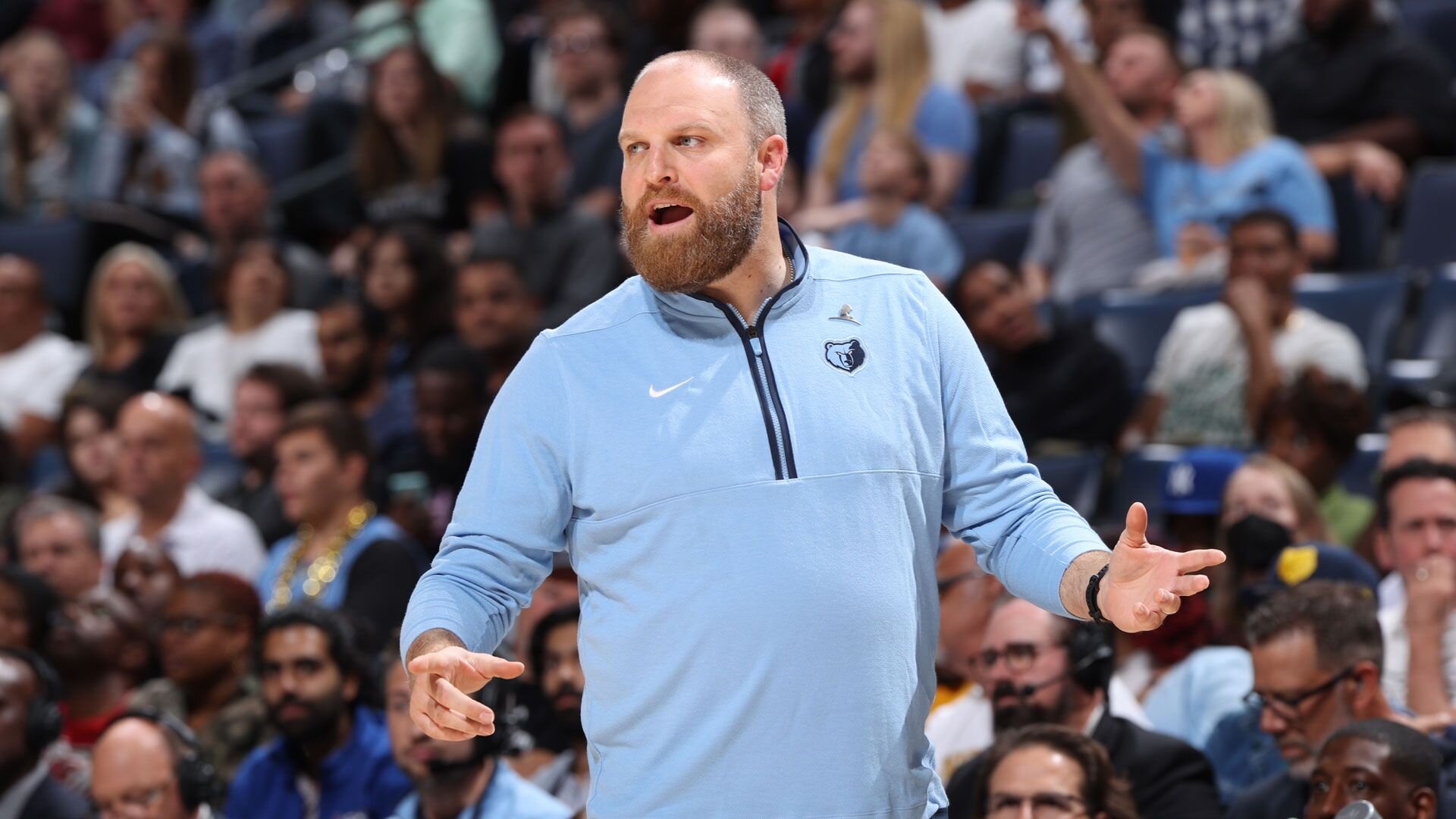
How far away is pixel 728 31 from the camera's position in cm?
776

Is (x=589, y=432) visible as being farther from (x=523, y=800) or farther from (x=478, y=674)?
(x=523, y=800)

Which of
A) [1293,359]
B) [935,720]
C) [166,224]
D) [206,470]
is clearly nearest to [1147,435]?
[1293,359]

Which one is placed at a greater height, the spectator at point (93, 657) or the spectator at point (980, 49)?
the spectator at point (980, 49)

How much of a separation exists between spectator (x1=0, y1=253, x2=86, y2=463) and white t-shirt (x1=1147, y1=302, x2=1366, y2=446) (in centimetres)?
436

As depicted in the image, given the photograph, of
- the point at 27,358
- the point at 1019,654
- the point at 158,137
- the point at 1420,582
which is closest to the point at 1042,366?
the point at 1420,582

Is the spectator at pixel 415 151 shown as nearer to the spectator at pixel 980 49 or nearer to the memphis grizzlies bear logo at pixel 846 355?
the spectator at pixel 980 49

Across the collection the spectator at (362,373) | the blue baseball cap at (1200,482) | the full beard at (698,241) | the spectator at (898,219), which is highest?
the full beard at (698,241)

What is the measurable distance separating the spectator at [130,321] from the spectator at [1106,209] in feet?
11.4

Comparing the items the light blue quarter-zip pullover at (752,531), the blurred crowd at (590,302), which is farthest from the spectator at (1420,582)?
the light blue quarter-zip pullover at (752,531)

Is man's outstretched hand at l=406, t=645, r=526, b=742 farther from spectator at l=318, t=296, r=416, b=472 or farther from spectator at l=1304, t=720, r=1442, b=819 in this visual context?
spectator at l=318, t=296, r=416, b=472

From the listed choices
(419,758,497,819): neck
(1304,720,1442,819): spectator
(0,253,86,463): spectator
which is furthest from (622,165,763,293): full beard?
(0,253,86,463): spectator

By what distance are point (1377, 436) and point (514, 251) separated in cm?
335

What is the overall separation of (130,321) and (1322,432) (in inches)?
187

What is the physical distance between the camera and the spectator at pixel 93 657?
543 cm
